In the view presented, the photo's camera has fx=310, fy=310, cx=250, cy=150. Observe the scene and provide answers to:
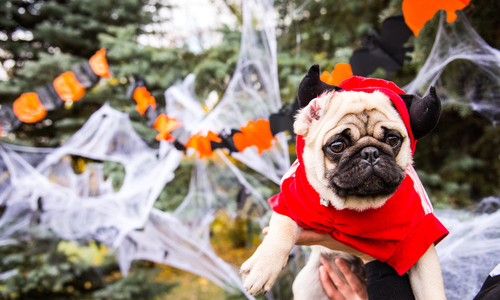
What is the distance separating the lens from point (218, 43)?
4.10m

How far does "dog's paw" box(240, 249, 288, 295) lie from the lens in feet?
3.38

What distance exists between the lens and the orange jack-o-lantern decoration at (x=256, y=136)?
2.22 meters

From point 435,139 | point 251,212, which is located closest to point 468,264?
point 251,212

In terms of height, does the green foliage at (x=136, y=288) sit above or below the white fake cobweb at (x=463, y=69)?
below

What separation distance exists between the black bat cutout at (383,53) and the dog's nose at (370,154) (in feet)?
3.47

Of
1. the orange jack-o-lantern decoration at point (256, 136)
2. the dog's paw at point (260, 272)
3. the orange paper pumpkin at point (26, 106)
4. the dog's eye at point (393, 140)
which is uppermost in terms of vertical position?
the dog's eye at point (393, 140)

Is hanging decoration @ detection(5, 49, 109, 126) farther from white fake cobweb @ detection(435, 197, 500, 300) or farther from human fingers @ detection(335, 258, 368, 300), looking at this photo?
white fake cobweb @ detection(435, 197, 500, 300)

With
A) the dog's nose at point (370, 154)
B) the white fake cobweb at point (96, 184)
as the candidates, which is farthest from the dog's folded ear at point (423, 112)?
the white fake cobweb at point (96, 184)

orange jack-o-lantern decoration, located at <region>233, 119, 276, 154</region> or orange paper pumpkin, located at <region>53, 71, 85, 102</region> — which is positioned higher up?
orange jack-o-lantern decoration, located at <region>233, 119, 276, 154</region>

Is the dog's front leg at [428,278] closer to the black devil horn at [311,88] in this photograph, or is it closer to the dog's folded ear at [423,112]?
the dog's folded ear at [423,112]

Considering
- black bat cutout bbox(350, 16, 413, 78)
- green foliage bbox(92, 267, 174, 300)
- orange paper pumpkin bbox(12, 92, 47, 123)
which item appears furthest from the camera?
green foliage bbox(92, 267, 174, 300)

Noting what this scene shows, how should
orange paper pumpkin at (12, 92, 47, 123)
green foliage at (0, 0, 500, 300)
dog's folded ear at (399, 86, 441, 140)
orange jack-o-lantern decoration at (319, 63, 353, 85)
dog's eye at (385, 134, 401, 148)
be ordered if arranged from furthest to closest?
orange paper pumpkin at (12, 92, 47, 123) → green foliage at (0, 0, 500, 300) → orange jack-o-lantern decoration at (319, 63, 353, 85) → dog's eye at (385, 134, 401, 148) → dog's folded ear at (399, 86, 441, 140)

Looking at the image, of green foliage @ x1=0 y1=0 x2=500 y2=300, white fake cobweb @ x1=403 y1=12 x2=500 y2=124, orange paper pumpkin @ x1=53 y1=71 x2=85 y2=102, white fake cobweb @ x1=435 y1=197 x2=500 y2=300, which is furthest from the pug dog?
orange paper pumpkin @ x1=53 y1=71 x2=85 y2=102

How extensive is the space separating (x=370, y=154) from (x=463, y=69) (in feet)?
4.77
